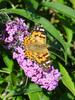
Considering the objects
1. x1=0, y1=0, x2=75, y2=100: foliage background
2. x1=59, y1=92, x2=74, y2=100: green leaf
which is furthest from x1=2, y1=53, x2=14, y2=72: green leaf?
x1=59, y1=92, x2=74, y2=100: green leaf

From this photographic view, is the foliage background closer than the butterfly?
No

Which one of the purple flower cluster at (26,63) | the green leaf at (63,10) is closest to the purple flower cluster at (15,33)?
the purple flower cluster at (26,63)

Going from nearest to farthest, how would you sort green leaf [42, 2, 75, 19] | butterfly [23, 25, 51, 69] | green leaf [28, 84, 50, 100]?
butterfly [23, 25, 51, 69]
green leaf [42, 2, 75, 19]
green leaf [28, 84, 50, 100]

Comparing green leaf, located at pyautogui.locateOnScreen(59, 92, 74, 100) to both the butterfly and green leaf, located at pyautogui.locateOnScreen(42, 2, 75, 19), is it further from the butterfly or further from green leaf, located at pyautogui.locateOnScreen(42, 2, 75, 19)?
green leaf, located at pyautogui.locateOnScreen(42, 2, 75, 19)

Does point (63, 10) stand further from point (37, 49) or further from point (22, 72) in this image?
point (22, 72)

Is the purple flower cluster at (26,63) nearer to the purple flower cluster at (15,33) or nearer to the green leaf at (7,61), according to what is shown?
the purple flower cluster at (15,33)

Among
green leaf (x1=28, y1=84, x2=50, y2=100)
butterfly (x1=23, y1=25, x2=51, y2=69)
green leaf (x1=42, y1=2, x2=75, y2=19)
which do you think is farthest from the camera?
green leaf (x1=28, y1=84, x2=50, y2=100)
